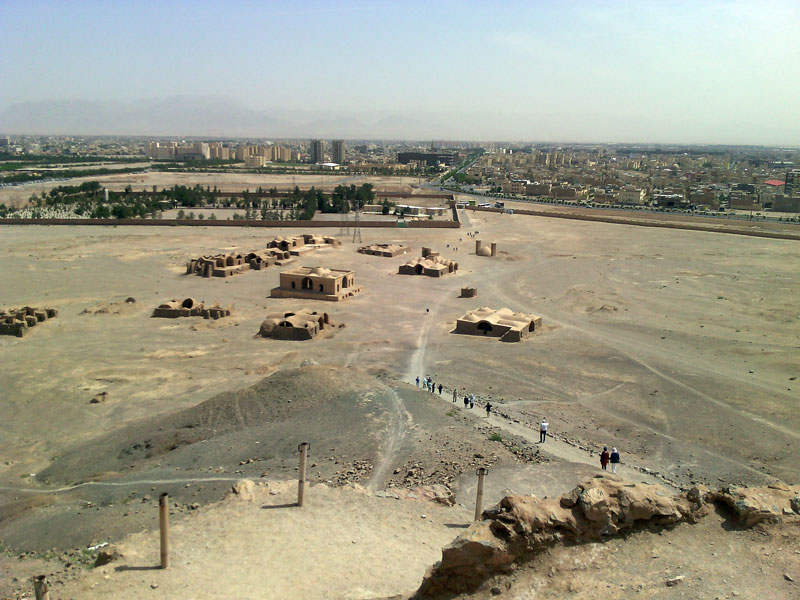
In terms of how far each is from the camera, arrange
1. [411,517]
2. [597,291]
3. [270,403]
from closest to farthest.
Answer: [411,517] → [270,403] → [597,291]

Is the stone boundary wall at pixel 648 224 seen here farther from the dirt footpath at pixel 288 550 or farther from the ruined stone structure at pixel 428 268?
the dirt footpath at pixel 288 550

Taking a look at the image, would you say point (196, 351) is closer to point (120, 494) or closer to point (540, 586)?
point (120, 494)

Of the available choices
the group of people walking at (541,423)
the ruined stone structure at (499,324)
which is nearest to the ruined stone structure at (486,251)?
the ruined stone structure at (499,324)

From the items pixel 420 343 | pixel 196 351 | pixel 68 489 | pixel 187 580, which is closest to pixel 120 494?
pixel 68 489

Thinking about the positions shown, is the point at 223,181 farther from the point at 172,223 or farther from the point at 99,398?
the point at 99,398

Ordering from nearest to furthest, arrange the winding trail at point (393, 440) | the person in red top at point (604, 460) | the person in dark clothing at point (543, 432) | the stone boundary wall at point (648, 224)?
the winding trail at point (393, 440)
the person in red top at point (604, 460)
the person in dark clothing at point (543, 432)
the stone boundary wall at point (648, 224)

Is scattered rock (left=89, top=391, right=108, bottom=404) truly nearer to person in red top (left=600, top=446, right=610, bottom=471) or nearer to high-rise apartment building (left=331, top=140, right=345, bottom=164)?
person in red top (left=600, top=446, right=610, bottom=471)
